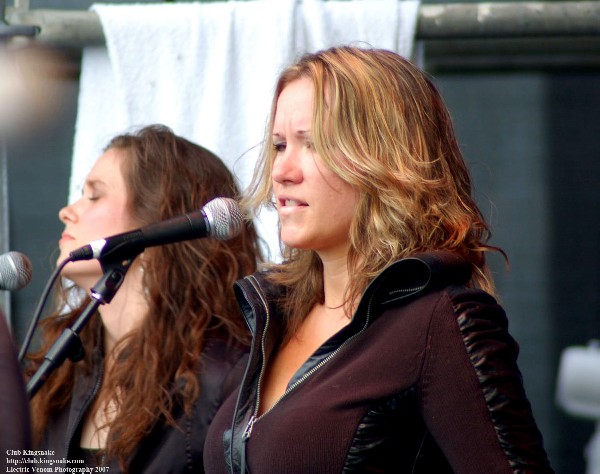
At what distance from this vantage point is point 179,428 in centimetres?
230

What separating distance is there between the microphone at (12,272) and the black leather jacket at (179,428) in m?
0.52

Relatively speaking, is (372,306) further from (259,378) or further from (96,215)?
(96,215)

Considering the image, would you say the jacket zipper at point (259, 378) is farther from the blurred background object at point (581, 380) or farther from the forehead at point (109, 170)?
the forehead at point (109, 170)

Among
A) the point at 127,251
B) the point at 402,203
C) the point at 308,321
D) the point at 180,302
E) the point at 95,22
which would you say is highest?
the point at 95,22

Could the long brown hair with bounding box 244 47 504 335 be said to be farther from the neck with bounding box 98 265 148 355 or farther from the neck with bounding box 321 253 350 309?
the neck with bounding box 98 265 148 355

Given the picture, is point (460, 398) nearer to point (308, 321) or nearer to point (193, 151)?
point (308, 321)

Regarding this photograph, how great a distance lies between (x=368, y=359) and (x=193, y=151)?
1.13 meters

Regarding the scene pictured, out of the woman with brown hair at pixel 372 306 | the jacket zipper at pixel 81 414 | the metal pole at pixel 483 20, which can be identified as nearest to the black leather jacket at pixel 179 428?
the jacket zipper at pixel 81 414

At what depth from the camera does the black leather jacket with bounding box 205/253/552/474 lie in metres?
A: 1.54

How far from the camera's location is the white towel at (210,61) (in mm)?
2609

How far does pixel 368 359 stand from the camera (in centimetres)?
167

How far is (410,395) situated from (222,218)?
1.95 feet

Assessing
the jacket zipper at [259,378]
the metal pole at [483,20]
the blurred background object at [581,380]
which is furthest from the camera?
the metal pole at [483,20]

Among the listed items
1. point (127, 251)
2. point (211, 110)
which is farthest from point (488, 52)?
point (127, 251)
